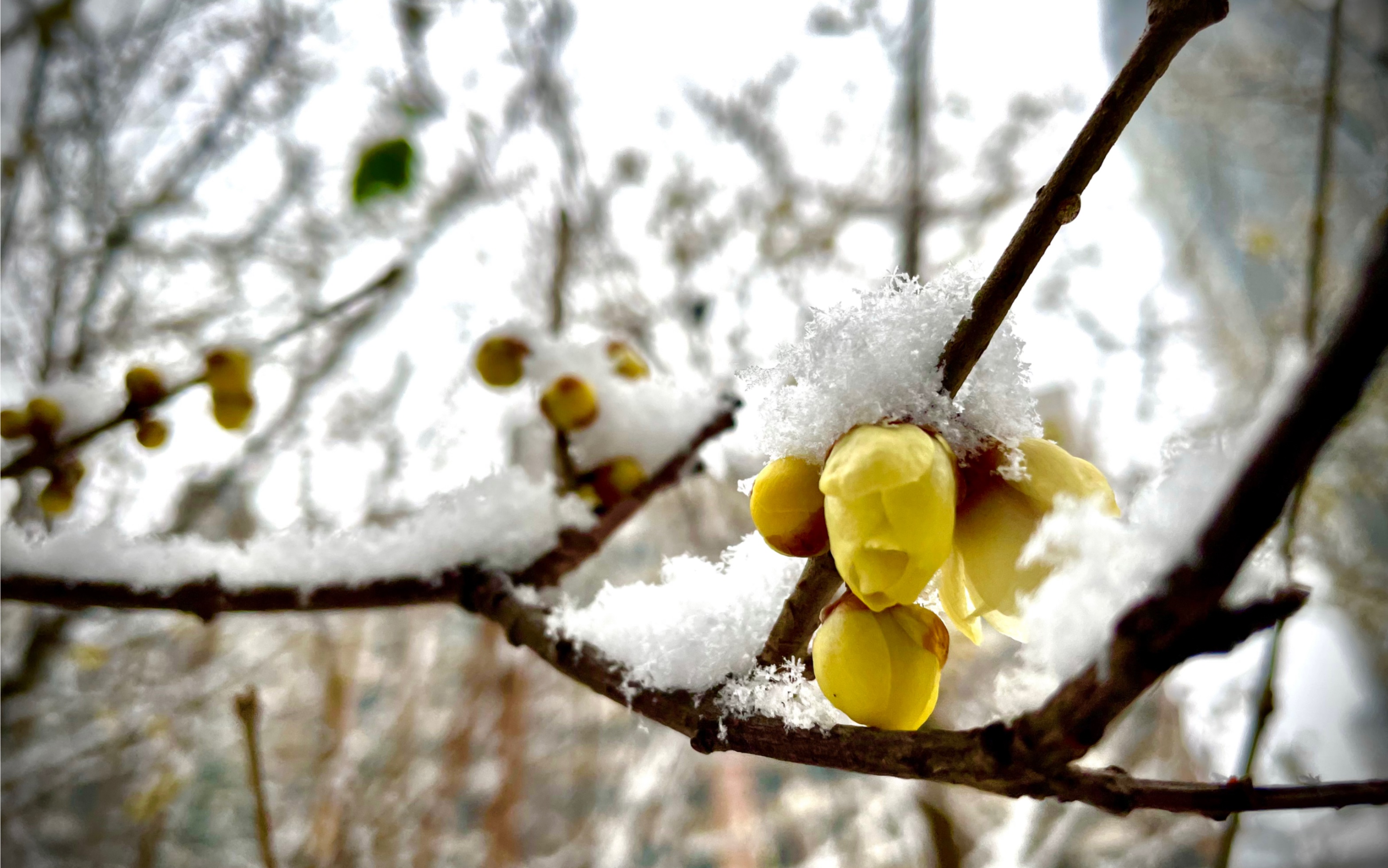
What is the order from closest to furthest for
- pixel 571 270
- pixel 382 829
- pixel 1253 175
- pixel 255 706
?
pixel 255 706 < pixel 382 829 < pixel 571 270 < pixel 1253 175

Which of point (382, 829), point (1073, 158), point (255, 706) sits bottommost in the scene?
point (382, 829)

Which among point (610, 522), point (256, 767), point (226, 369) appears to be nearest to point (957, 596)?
point (610, 522)

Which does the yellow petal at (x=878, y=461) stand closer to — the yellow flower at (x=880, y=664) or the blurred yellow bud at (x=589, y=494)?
the yellow flower at (x=880, y=664)

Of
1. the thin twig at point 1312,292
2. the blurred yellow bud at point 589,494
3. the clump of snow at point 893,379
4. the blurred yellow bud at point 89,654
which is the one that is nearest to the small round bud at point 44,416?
the blurred yellow bud at point 589,494

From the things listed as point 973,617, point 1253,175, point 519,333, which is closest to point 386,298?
point 519,333

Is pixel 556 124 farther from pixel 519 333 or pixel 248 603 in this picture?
pixel 248 603

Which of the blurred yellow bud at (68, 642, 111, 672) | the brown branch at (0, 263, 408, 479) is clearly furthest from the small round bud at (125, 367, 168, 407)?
the blurred yellow bud at (68, 642, 111, 672)
